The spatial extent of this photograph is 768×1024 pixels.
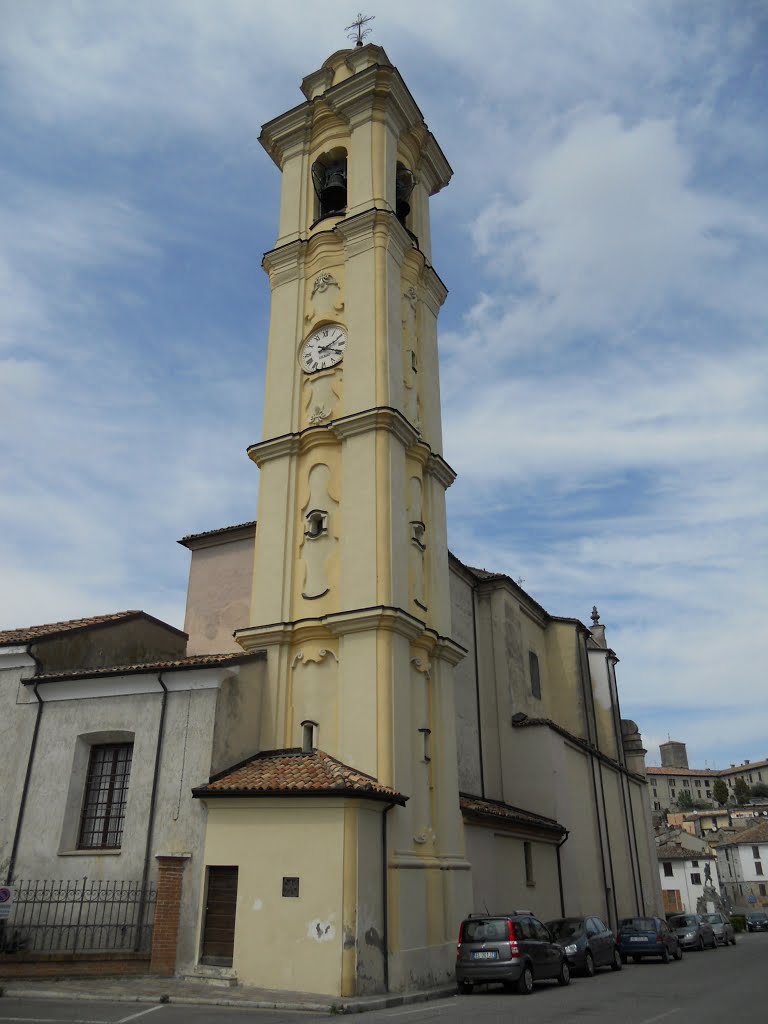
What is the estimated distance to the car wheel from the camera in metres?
14.3

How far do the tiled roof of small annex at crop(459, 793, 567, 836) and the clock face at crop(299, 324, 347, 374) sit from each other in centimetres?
1104

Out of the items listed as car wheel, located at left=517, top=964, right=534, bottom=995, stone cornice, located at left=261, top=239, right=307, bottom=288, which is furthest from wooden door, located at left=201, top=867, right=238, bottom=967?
stone cornice, located at left=261, top=239, right=307, bottom=288

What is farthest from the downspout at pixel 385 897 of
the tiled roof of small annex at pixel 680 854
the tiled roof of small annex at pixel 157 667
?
the tiled roof of small annex at pixel 680 854

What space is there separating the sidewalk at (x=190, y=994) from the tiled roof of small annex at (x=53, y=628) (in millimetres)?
7076

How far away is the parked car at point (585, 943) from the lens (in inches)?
700

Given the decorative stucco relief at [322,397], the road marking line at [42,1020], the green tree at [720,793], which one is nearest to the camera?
the road marking line at [42,1020]

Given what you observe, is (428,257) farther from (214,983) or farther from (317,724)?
(214,983)

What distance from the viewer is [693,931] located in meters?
29.2

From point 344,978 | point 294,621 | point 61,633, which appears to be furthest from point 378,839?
point 61,633

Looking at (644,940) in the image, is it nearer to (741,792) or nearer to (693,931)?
(693,931)

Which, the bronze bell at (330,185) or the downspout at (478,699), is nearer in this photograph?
the bronze bell at (330,185)

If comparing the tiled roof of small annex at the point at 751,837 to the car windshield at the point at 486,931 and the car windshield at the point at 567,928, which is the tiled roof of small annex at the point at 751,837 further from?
the car windshield at the point at 486,931

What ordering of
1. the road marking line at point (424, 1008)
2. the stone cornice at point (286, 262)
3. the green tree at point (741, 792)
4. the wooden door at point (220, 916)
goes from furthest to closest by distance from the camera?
the green tree at point (741, 792) → the stone cornice at point (286, 262) → the wooden door at point (220, 916) → the road marking line at point (424, 1008)

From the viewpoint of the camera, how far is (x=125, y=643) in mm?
20734
